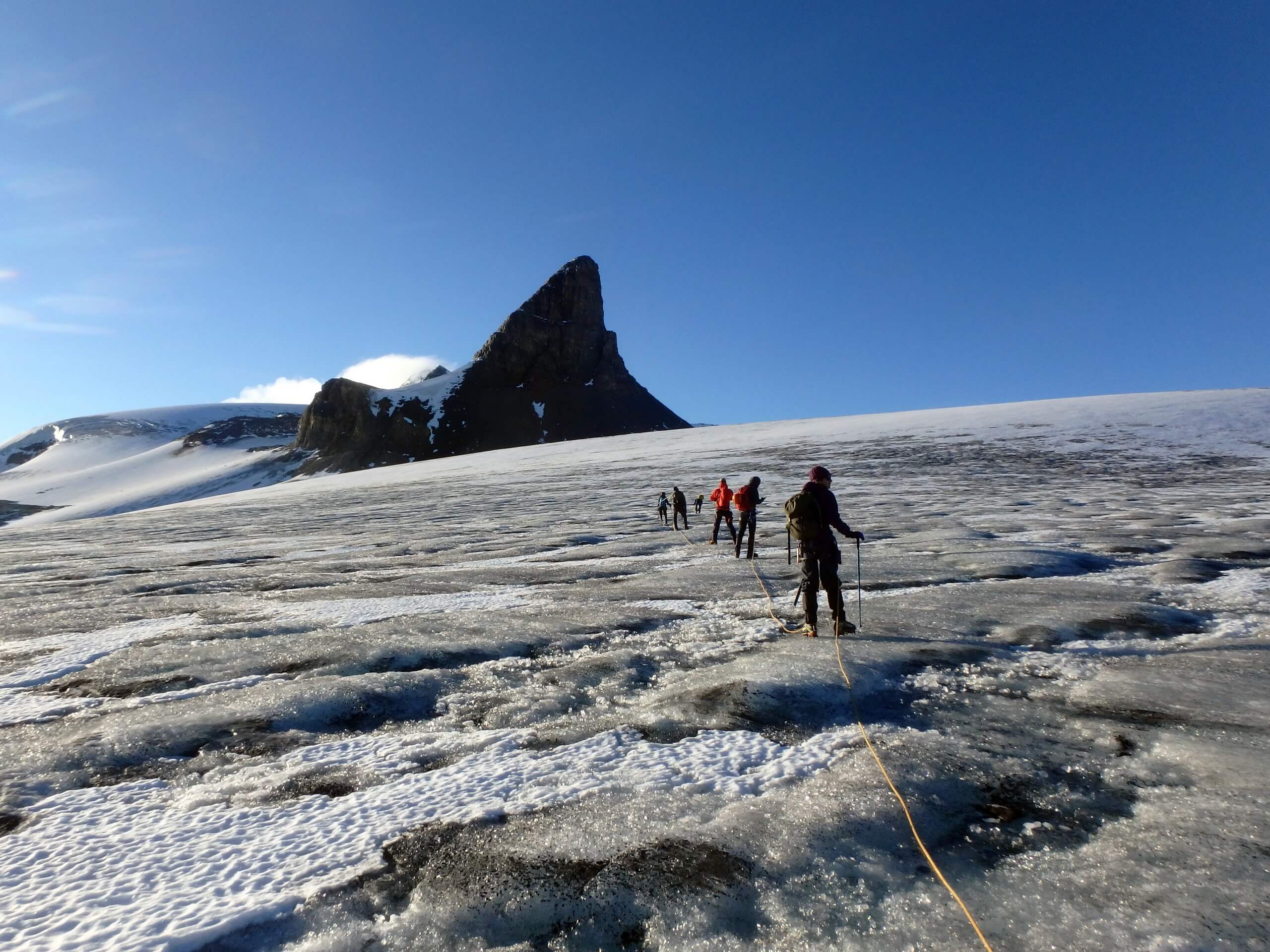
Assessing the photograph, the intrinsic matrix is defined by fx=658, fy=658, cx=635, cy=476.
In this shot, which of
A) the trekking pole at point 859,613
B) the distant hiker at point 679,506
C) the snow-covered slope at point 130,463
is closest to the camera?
the trekking pole at point 859,613

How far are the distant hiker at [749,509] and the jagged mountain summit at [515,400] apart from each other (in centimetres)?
10422

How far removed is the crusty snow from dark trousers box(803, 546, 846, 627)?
368mm

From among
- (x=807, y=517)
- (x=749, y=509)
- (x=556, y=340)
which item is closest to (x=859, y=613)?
(x=807, y=517)

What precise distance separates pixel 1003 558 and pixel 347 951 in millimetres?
11399

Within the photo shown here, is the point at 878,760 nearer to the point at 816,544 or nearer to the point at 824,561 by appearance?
the point at 824,561

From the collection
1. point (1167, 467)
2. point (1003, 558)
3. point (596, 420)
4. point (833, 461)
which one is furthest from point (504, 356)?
point (1003, 558)

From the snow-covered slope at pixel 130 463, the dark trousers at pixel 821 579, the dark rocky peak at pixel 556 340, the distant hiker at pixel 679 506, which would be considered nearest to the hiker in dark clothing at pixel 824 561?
the dark trousers at pixel 821 579

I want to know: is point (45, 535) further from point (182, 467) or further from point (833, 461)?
point (182, 467)

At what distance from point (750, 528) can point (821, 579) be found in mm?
5719

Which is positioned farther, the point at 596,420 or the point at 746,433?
the point at 596,420

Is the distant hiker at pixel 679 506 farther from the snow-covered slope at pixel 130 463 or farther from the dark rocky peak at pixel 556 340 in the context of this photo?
the dark rocky peak at pixel 556 340

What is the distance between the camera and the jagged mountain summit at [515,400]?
11562 centimetres

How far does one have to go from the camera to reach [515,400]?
127375mm

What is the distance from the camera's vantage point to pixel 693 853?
3.49 metres
